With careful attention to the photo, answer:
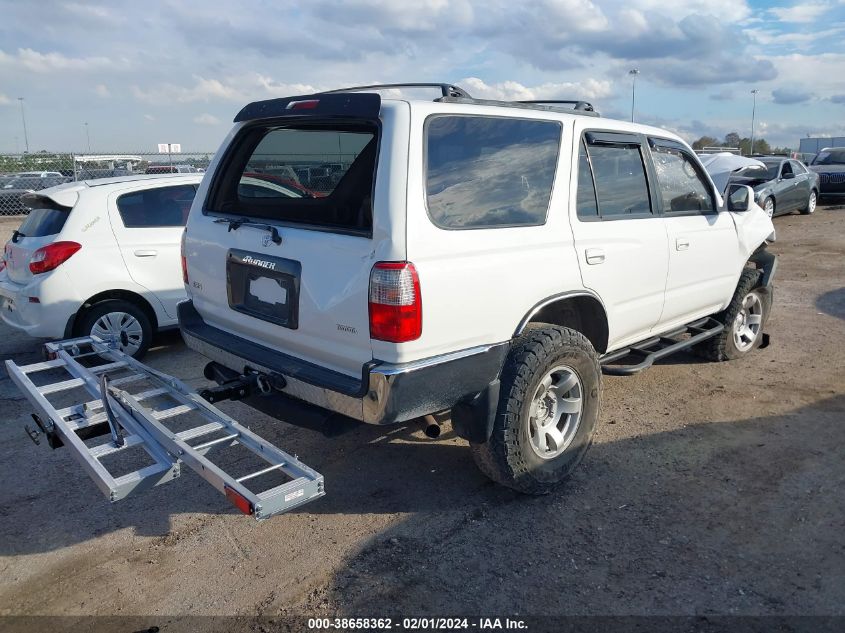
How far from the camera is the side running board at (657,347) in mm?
4531

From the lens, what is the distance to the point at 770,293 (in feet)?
20.8

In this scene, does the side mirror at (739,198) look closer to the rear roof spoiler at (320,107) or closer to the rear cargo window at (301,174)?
the rear cargo window at (301,174)

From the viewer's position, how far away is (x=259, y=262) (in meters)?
3.62

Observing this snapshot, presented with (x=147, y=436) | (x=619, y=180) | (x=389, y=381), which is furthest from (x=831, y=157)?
(x=147, y=436)

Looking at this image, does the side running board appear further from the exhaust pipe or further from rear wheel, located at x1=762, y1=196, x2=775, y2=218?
rear wheel, located at x1=762, y1=196, x2=775, y2=218

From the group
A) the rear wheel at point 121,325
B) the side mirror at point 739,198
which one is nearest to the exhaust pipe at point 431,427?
the side mirror at point 739,198

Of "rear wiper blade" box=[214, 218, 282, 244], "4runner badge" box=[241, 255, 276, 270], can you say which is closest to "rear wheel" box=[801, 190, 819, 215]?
"rear wiper blade" box=[214, 218, 282, 244]

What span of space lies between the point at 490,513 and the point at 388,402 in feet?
3.54

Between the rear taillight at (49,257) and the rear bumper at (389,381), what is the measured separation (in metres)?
3.03

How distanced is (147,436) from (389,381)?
1.25m

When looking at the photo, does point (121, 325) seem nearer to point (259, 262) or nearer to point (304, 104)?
point (259, 262)

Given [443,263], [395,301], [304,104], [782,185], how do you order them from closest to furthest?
[395,301] → [443,263] → [304,104] → [782,185]

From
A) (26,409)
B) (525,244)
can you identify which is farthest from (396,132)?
(26,409)

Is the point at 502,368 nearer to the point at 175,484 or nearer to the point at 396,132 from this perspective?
the point at 396,132
